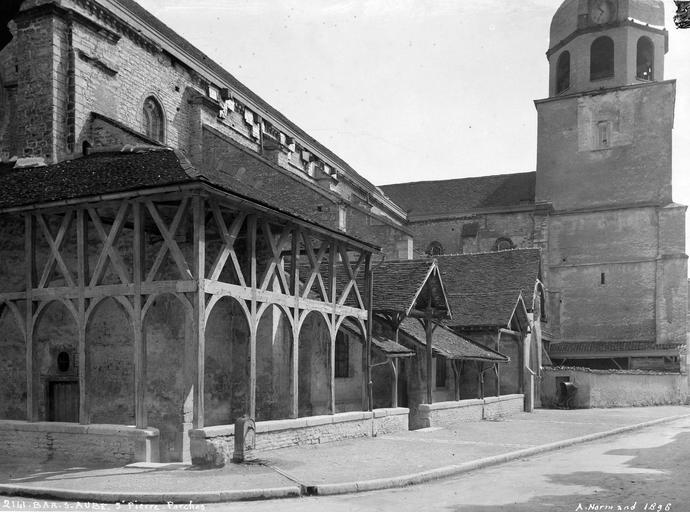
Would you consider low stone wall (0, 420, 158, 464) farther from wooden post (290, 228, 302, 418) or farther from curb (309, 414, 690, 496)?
wooden post (290, 228, 302, 418)

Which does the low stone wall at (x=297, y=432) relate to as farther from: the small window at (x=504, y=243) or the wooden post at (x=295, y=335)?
the small window at (x=504, y=243)

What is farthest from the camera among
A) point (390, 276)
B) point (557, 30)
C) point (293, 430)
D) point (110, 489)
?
point (557, 30)

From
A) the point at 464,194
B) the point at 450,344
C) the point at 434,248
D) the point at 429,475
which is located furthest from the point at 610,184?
the point at 429,475

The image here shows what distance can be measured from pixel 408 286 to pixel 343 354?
2489 millimetres

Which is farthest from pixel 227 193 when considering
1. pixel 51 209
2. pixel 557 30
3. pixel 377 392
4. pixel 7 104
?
pixel 557 30

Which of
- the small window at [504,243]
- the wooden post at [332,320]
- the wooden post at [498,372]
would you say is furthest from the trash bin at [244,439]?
the small window at [504,243]

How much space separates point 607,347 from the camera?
1548 inches

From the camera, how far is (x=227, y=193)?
11859 millimetres

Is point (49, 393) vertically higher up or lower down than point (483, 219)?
lower down

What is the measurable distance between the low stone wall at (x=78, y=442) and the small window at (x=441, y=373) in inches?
572

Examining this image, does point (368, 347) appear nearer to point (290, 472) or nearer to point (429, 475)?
point (429, 475)

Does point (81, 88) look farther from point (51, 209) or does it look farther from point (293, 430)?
point (293, 430)

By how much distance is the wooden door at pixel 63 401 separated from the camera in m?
14.4

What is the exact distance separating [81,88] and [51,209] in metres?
6.11
